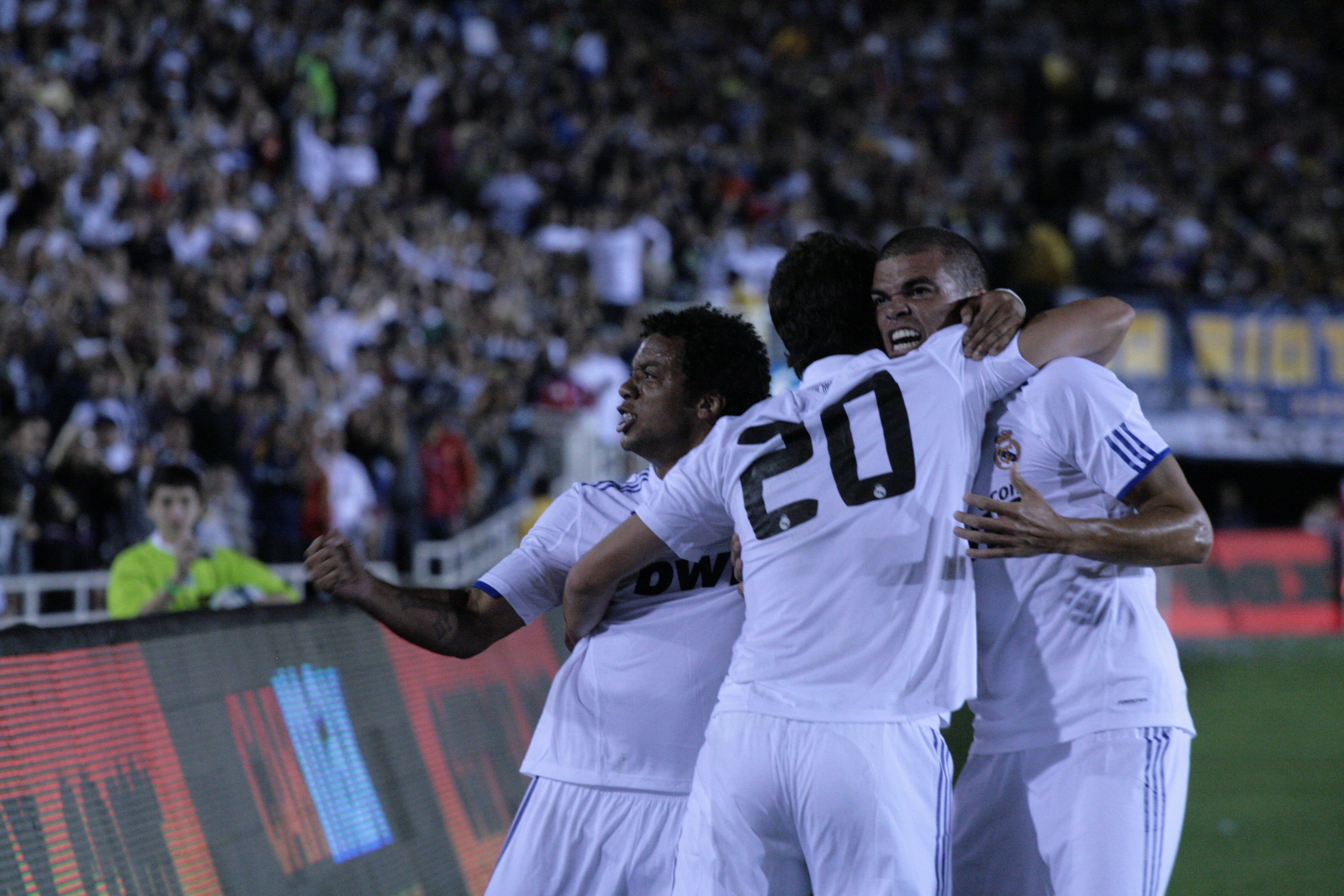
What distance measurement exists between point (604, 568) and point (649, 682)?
41 centimetres

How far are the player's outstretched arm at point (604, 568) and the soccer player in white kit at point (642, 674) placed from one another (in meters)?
0.14

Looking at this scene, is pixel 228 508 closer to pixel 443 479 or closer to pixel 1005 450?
pixel 443 479

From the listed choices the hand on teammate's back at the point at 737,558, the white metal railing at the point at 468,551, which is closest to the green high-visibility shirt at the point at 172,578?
the hand on teammate's back at the point at 737,558

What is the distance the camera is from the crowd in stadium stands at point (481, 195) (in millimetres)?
10711

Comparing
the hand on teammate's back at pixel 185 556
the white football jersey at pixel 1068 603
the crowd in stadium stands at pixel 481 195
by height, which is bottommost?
the white football jersey at pixel 1068 603

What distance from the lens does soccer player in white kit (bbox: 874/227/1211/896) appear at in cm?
297

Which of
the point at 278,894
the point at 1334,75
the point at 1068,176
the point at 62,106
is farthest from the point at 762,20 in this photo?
the point at 278,894

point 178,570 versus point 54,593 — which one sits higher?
point 54,593

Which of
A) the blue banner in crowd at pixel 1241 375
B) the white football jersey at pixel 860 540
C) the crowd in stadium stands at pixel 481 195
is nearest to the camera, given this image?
the white football jersey at pixel 860 540

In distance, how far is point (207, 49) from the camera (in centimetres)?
1491

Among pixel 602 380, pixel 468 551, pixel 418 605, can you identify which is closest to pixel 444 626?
pixel 418 605

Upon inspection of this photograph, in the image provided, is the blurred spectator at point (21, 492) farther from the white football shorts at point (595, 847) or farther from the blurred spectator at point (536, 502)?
the white football shorts at point (595, 847)

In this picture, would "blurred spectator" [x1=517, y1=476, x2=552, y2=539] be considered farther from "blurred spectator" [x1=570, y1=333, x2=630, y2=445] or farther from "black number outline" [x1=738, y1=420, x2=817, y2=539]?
"black number outline" [x1=738, y1=420, x2=817, y2=539]

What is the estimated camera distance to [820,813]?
2.79 meters
